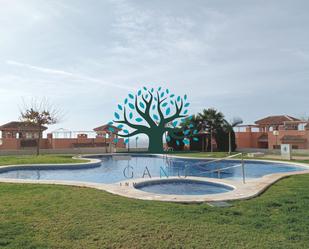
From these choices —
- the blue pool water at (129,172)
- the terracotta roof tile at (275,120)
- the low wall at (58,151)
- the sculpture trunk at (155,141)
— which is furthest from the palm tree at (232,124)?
the low wall at (58,151)

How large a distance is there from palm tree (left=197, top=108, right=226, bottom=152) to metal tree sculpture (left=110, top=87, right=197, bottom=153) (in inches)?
143

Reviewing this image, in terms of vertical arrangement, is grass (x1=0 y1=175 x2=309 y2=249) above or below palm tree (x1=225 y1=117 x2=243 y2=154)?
below

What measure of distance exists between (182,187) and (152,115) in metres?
17.3

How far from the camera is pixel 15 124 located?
33.2 m

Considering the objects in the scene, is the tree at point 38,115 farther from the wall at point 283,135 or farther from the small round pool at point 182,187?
the wall at point 283,135

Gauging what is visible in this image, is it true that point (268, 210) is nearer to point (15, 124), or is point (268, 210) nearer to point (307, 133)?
point (307, 133)

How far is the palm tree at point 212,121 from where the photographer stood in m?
29.7

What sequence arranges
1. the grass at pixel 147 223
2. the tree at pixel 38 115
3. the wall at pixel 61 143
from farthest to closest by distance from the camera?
1. the wall at pixel 61 143
2. the tree at pixel 38 115
3. the grass at pixel 147 223

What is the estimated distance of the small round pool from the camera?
868 centimetres

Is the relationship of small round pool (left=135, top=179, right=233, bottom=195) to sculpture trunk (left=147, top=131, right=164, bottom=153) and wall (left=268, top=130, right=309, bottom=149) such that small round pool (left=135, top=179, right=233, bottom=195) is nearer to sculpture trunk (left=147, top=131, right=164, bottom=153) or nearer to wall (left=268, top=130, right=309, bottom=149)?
sculpture trunk (left=147, top=131, right=164, bottom=153)

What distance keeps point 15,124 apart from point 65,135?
23.1 feet

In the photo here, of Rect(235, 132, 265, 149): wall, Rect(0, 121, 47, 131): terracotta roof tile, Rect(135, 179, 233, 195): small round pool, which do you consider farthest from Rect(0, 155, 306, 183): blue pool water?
Rect(0, 121, 47, 131): terracotta roof tile

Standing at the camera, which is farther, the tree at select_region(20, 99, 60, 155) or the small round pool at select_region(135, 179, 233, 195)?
A: the tree at select_region(20, 99, 60, 155)

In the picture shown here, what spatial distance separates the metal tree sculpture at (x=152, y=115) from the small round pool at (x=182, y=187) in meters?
15.9
